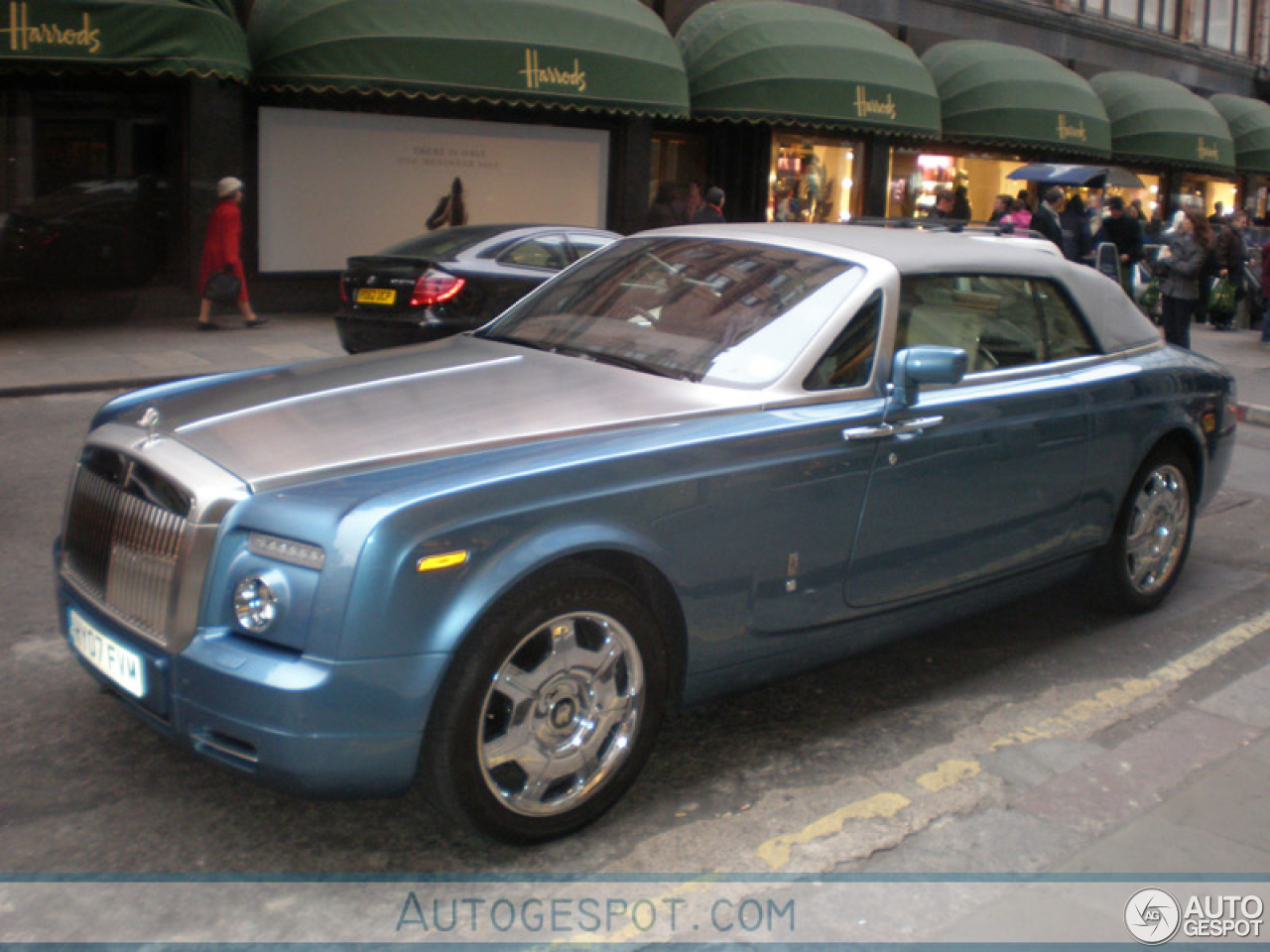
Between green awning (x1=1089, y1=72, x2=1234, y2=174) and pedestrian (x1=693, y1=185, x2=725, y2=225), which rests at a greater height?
green awning (x1=1089, y1=72, x2=1234, y2=174)

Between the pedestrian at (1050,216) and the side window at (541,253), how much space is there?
25.1 feet

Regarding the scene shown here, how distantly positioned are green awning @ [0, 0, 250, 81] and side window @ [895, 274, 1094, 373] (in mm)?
10876

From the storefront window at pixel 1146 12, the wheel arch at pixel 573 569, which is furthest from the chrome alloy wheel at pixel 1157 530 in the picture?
the storefront window at pixel 1146 12

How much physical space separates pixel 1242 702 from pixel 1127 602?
36.0 inches

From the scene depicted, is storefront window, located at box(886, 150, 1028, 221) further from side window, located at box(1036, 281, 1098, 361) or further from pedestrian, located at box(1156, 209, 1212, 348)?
side window, located at box(1036, 281, 1098, 361)

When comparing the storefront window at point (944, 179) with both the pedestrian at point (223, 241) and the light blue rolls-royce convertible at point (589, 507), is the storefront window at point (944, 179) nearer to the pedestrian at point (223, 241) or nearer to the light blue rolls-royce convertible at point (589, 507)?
the pedestrian at point (223, 241)

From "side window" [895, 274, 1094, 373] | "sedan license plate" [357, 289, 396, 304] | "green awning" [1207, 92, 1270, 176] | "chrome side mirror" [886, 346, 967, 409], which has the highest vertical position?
"green awning" [1207, 92, 1270, 176]

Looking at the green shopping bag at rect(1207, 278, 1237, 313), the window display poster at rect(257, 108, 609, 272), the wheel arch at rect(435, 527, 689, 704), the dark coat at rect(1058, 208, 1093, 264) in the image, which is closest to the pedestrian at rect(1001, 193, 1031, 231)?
the dark coat at rect(1058, 208, 1093, 264)

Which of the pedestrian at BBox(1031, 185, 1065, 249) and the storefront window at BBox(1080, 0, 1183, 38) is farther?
the storefront window at BBox(1080, 0, 1183, 38)

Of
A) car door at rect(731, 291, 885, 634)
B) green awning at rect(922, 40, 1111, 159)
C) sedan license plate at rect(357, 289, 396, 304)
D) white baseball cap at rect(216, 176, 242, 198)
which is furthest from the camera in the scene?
green awning at rect(922, 40, 1111, 159)

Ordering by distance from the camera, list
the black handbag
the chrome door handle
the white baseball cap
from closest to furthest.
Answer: the chrome door handle, the black handbag, the white baseball cap

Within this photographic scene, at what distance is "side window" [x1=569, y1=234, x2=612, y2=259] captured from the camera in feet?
40.0

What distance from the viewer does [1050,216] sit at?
1700 cm

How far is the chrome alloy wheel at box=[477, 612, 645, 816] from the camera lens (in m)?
3.41
